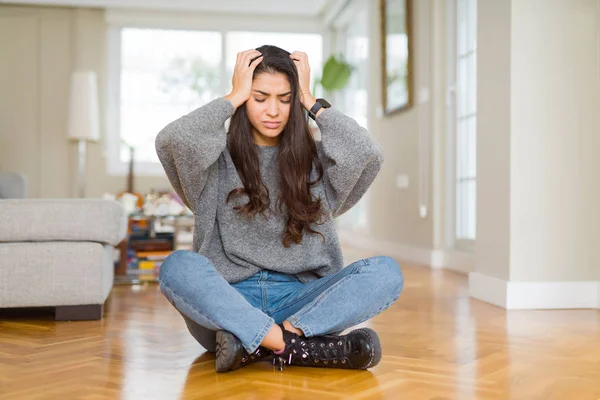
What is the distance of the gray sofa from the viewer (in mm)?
2617

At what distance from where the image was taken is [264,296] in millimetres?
1963

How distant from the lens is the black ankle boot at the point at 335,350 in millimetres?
1797

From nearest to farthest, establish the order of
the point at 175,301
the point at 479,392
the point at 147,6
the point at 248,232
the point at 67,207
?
the point at 479,392 → the point at 175,301 → the point at 248,232 → the point at 67,207 → the point at 147,6

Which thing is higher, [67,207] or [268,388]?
[67,207]

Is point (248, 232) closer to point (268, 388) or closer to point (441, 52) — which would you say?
point (268, 388)

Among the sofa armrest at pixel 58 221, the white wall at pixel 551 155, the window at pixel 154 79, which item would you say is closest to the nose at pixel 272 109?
the sofa armrest at pixel 58 221

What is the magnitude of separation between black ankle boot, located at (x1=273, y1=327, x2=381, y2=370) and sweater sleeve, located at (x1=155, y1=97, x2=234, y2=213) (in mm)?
470

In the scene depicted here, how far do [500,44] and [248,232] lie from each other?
5.83 ft

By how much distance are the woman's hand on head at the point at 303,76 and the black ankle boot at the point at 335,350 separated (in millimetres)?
645

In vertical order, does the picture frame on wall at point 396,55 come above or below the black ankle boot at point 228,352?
above

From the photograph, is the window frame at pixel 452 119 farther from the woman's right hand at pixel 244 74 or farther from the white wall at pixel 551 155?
the woman's right hand at pixel 244 74

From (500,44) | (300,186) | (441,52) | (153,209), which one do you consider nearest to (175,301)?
(300,186)

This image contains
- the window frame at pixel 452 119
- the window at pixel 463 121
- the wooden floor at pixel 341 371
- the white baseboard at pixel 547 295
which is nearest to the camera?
the wooden floor at pixel 341 371

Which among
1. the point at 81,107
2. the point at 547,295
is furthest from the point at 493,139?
the point at 81,107
